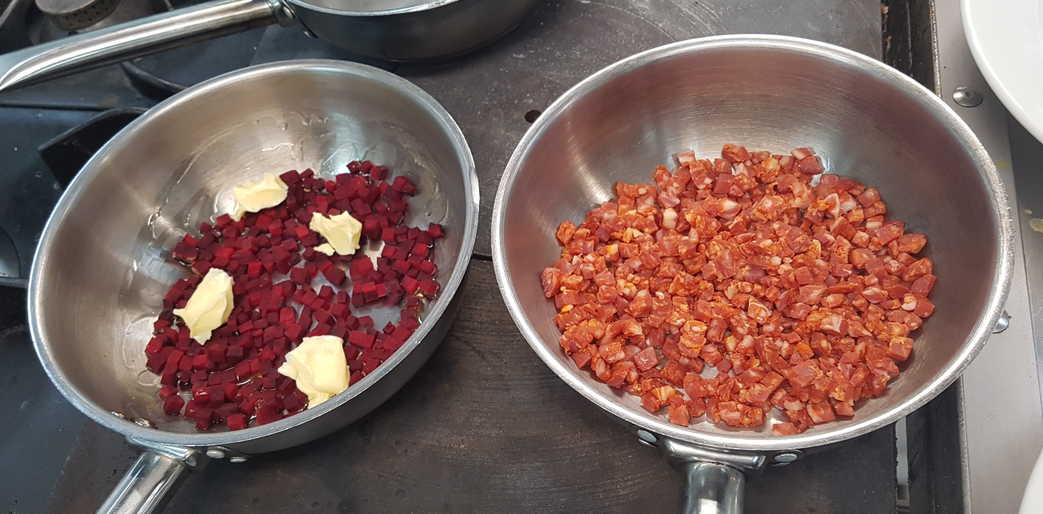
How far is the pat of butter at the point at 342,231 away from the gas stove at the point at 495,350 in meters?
0.19

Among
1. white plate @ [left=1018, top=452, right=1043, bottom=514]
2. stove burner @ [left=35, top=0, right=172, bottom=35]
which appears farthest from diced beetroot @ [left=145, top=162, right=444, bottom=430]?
white plate @ [left=1018, top=452, right=1043, bottom=514]

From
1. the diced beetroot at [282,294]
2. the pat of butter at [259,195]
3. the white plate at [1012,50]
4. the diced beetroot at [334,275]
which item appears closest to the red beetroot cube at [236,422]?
the diced beetroot at [282,294]

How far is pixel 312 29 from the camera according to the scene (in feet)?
3.96

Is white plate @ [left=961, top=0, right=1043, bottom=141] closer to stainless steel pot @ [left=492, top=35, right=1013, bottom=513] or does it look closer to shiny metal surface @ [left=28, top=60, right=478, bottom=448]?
stainless steel pot @ [left=492, top=35, right=1013, bottom=513]

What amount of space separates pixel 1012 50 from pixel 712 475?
27.2 inches

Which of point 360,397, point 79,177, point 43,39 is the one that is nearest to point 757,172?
point 360,397

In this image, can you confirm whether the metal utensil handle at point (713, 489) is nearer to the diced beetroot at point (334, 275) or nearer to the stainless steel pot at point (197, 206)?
the stainless steel pot at point (197, 206)

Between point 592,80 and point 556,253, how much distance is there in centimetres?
26

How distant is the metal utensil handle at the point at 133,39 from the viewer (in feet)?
3.31

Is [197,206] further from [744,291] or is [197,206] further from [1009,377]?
[1009,377]

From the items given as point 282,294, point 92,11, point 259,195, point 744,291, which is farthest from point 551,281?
point 92,11

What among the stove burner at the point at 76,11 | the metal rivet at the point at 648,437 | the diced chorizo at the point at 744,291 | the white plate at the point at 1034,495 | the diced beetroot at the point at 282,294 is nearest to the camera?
the white plate at the point at 1034,495

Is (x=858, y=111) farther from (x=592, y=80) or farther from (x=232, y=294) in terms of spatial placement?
(x=232, y=294)

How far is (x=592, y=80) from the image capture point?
1.01 metres
